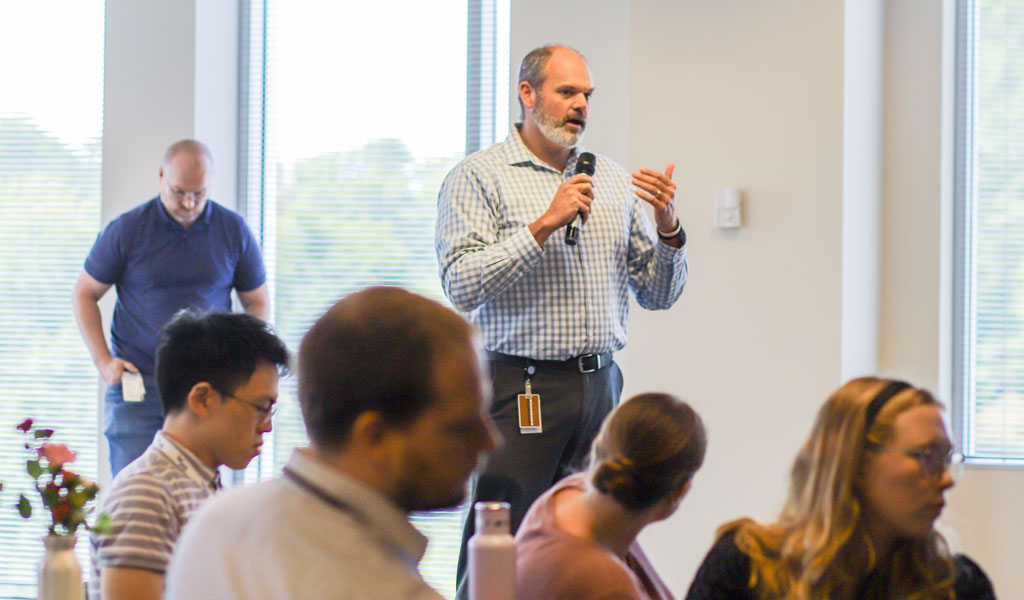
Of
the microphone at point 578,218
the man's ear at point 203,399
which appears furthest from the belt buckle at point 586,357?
the man's ear at point 203,399

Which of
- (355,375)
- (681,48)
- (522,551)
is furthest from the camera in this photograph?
(681,48)

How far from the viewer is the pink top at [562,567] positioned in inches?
68.4

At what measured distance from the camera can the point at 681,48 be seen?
392 centimetres

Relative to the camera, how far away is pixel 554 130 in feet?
9.94

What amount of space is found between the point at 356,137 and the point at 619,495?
10.3 ft

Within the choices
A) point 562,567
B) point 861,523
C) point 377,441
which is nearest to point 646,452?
point 562,567

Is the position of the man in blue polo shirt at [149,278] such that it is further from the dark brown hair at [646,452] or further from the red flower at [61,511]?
the dark brown hair at [646,452]

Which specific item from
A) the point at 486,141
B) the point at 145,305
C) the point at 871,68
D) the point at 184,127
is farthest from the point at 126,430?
the point at 871,68

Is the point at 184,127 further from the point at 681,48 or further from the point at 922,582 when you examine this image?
Answer: the point at 922,582

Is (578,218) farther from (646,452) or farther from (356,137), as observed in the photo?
(356,137)

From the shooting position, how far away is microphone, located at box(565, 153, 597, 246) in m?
2.86

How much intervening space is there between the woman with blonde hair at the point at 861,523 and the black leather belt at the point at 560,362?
125cm

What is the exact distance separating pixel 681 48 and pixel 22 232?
9.42 feet

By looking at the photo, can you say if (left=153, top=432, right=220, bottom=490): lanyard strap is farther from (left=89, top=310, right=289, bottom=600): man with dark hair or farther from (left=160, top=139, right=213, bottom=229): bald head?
(left=160, top=139, right=213, bottom=229): bald head
